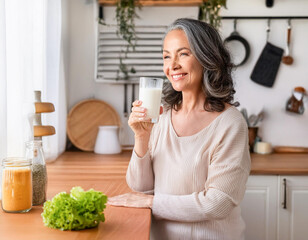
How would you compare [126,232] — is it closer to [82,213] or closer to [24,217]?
[82,213]

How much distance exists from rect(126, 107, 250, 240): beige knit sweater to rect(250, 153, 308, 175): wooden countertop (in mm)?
942

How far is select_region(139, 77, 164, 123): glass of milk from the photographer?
4.78 ft

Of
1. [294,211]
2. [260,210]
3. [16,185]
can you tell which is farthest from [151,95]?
[294,211]

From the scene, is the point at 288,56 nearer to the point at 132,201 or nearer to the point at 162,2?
the point at 162,2

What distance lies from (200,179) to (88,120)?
66.4 inches

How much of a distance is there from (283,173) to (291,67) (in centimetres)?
100

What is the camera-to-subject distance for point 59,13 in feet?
8.49

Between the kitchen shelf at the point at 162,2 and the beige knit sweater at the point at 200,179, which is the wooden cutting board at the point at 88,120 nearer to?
the kitchen shelf at the point at 162,2

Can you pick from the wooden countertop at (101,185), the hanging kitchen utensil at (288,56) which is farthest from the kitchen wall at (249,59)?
the wooden countertop at (101,185)

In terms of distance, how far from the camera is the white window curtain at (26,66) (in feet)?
5.16

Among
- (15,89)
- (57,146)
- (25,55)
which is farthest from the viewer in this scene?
(57,146)

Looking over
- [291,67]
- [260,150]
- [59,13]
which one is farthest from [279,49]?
[59,13]

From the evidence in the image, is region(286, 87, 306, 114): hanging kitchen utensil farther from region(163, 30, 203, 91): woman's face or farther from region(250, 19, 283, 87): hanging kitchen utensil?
region(163, 30, 203, 91): woman's face

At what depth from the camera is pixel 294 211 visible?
2.53 meters
